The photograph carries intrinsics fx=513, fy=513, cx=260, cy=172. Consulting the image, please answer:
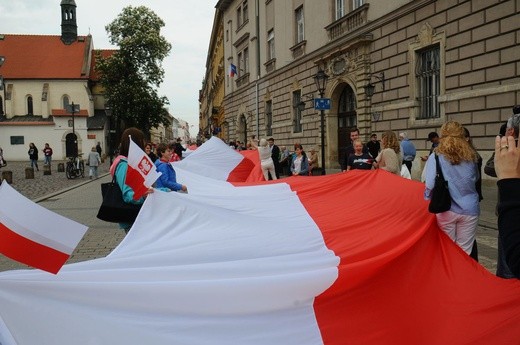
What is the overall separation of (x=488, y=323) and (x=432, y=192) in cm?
187

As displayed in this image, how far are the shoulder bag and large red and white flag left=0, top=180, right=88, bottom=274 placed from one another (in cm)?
298

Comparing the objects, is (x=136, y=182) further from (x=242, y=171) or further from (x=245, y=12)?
(x=245, y=12)

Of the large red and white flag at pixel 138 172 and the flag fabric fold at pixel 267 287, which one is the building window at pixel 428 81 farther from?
the large red and white flag at pixel 138 172

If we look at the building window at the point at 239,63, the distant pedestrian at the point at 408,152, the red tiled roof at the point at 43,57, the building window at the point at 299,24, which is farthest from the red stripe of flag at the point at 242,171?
the red tiled roof at the point at 43,57

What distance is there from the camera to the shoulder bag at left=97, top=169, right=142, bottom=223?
17.5 feet

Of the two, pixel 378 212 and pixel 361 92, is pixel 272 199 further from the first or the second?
pixel 361 92

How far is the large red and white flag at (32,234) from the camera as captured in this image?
2250 millimetres

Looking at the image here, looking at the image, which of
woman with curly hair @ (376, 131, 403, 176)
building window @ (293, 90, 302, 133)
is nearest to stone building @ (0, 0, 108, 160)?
building window @ (293, 90, 302, 133)

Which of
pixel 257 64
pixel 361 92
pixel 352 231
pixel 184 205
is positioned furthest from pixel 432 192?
pixel 257 64

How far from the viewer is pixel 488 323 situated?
3.48m

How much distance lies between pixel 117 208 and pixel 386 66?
1618 cm

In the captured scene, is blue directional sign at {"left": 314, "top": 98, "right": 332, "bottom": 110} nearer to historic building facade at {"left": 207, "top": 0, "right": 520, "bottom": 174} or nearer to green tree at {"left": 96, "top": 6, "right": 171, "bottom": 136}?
historic building facade at {"left": 207, "top": 0, "right": 520, "bottom": 174}

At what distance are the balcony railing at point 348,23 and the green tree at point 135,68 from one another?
34.7 meters

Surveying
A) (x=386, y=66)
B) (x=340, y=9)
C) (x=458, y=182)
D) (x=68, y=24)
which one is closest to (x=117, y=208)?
(x=458, y=182)
